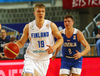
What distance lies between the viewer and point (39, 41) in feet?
13.8

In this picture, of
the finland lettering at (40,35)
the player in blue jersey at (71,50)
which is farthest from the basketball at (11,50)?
the player in blue jersey at (71,50)

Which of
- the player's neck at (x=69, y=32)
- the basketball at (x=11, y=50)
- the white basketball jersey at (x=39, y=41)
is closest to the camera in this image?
the basketball at (x=11, y=50)

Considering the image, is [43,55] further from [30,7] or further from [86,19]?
[86,19]

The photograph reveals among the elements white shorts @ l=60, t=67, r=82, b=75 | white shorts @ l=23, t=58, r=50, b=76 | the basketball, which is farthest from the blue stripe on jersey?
the basketball

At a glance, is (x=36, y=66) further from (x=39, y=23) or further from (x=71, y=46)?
(x=71, y=46)

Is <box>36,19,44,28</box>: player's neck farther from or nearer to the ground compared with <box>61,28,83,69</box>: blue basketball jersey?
farther from the ground

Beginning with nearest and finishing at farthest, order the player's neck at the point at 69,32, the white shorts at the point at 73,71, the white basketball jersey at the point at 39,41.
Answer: the white basketball jersey at the point at 39,41
the white shorts at the point at 73,71
the player's neck at the point at 69,32

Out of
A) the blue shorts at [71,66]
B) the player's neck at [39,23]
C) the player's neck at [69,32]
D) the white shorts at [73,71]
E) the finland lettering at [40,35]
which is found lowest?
the white shorts at [73,71]

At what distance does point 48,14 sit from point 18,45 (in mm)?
9981

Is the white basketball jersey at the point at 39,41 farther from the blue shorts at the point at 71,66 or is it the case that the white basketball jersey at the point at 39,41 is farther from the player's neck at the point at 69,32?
the player's neck at the point at 69,32

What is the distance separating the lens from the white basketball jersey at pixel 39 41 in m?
4.20

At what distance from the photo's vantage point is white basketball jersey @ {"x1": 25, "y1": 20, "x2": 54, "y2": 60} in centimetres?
420

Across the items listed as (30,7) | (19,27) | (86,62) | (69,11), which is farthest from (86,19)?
(86,62)

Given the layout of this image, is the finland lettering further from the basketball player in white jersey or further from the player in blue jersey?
the player in blue jersey
